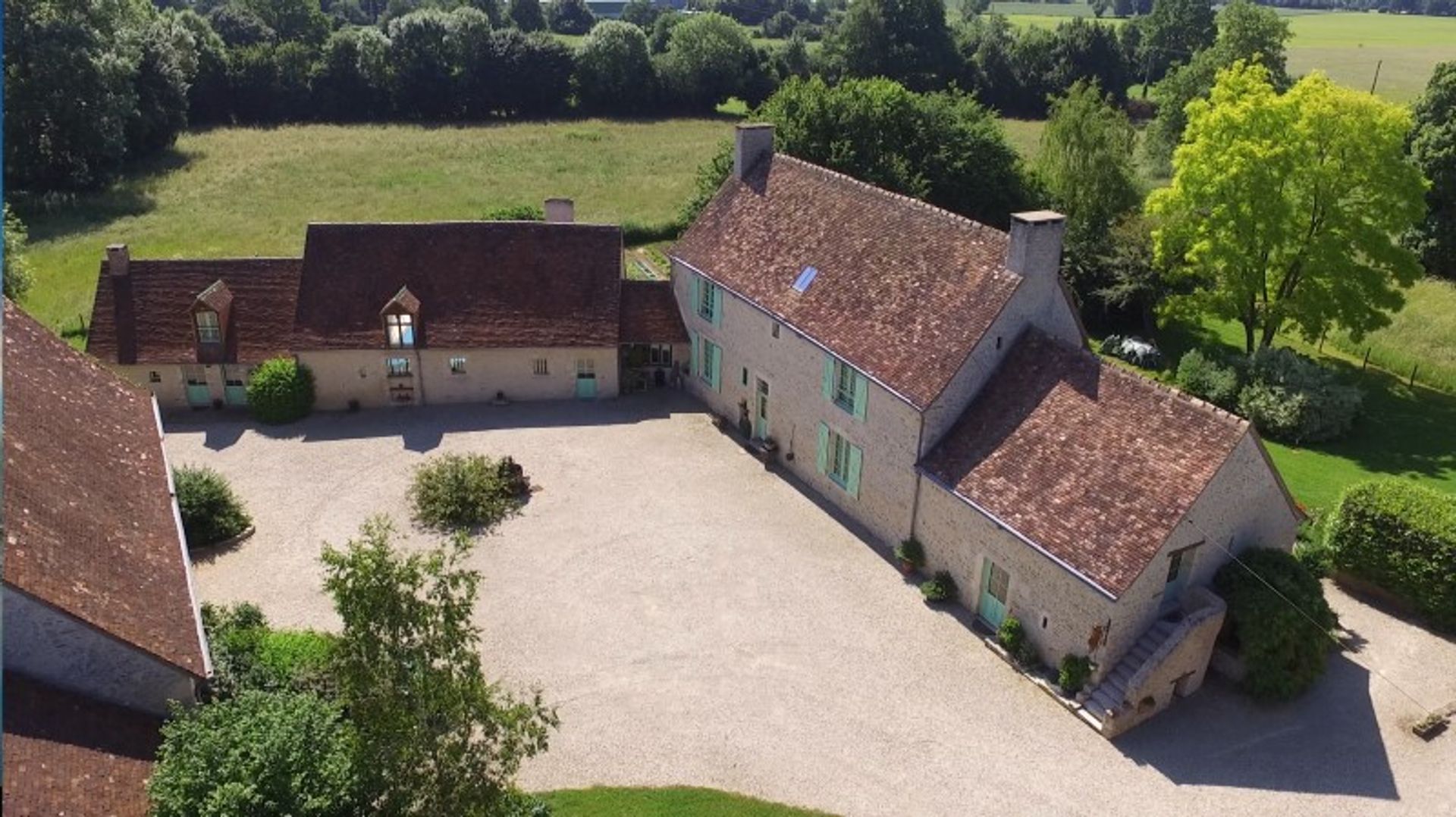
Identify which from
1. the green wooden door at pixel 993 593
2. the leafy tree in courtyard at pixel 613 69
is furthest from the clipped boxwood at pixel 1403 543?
the leafy tree in courtyard at pixel 613 69

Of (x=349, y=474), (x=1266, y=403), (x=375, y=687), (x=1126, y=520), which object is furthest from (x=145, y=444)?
(x=1266, y=403)

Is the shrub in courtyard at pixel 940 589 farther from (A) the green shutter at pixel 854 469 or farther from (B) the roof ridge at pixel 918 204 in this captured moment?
(B) the roof ridge at pixel 918 204

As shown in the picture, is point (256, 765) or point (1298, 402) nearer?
point (256, 765)

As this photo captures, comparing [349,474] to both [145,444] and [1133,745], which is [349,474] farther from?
[1133,745]

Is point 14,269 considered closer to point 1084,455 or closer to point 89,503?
point 89,503

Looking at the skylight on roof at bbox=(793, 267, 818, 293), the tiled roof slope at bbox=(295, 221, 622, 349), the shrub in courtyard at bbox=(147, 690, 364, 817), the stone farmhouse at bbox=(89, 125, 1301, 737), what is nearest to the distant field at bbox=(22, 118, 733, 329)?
the stone farmhouse at bbox=(89, 125, 1301, 737)

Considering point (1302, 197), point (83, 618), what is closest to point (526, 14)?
point (1302, 197)

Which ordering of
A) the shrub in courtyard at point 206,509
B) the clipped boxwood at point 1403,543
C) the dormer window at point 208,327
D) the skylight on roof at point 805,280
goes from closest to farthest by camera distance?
1. the clipped boxwood at point 1403,543
2. the shrub in courtyard at point 206,509
3. the skylight on roof at point 805,280
4. the dormer window at point 208,327
